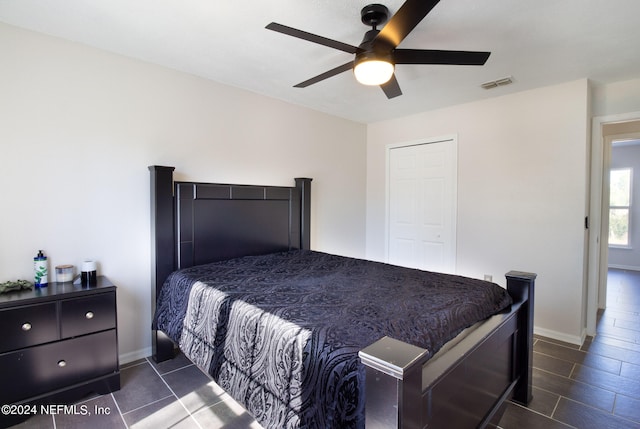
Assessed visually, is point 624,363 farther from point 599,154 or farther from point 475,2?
point 475,2

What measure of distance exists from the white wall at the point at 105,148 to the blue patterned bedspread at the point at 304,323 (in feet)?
2.05

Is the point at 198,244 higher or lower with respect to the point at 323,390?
Answer: higher

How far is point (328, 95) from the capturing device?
138 inches

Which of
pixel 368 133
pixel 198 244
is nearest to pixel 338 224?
pixel 368 133

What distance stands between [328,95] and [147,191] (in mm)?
2080

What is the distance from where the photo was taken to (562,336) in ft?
10.4

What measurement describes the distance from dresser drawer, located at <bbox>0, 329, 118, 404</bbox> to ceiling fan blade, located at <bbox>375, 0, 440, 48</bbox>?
261 cm

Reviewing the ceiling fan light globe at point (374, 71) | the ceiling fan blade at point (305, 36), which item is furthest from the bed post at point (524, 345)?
the ceiling fan blade at point (305, 36)

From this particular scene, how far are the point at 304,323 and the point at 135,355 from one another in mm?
2040

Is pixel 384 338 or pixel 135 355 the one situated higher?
pixel 384 338

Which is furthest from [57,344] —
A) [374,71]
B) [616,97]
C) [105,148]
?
[616,97]

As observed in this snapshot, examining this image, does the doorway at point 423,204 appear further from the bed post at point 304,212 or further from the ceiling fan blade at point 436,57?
the ceiling fan blade at point 436,57

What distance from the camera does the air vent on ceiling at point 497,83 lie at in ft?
9.91

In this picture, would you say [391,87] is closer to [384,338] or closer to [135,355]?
[384,338]
